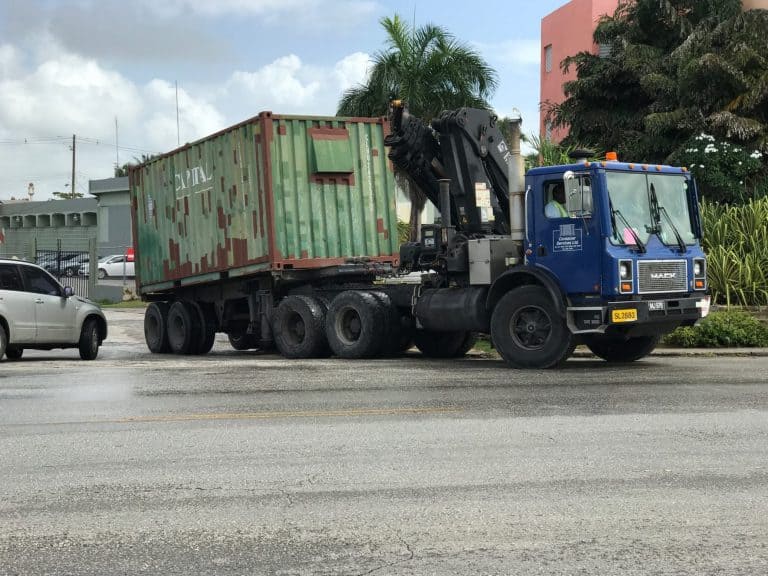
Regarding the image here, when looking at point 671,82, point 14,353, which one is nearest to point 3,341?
point 14,353

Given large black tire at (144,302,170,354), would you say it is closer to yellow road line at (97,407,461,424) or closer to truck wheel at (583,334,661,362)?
truck wheel at (583,334,661,362)

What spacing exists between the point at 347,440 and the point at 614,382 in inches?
206

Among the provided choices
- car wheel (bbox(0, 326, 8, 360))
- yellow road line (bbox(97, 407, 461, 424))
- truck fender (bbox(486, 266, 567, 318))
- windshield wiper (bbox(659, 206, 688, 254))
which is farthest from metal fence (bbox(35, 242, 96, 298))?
yellow road line (bbox(97, 407, 461, 424))

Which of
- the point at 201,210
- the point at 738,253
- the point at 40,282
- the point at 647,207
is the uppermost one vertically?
the point at 201,210

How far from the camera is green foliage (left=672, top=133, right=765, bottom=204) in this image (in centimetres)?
2602

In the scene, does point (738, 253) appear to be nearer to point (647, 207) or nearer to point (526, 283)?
point (647, 207)

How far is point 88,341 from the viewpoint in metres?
18.9

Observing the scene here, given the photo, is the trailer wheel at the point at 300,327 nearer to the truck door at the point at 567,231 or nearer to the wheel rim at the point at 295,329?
the wheel rim at the point at 295,329

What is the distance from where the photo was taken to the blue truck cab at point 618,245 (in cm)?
1435

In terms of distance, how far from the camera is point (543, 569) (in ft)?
17.1

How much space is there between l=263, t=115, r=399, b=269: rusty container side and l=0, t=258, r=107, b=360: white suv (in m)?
3.47

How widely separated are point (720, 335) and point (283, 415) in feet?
34.9

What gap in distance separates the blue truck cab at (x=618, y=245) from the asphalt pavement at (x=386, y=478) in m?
1.72

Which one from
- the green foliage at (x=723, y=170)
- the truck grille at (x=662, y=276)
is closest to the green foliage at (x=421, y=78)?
the green foliage at (x=723, y=170)
